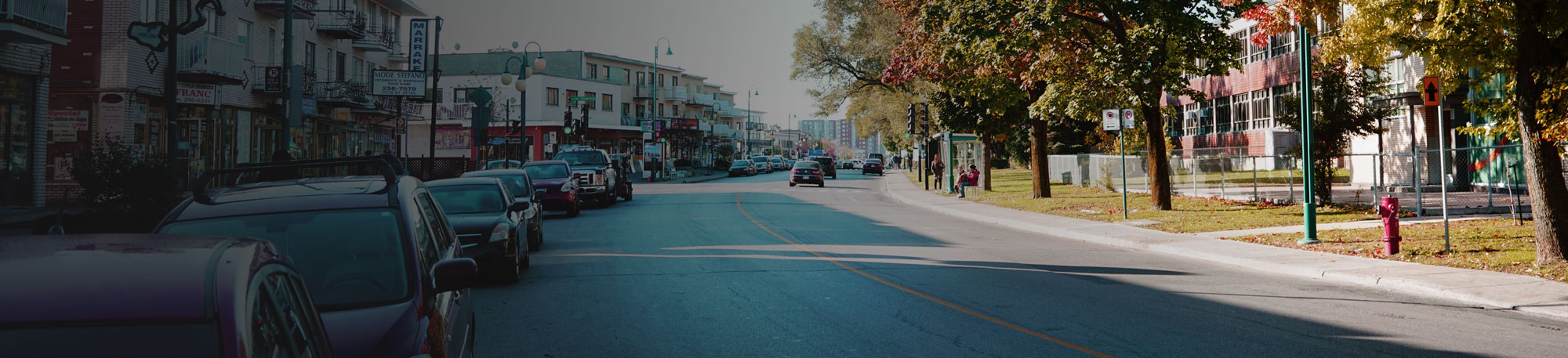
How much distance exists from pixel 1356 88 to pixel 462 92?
6481cm

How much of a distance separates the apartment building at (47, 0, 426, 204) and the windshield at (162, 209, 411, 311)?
538 inches

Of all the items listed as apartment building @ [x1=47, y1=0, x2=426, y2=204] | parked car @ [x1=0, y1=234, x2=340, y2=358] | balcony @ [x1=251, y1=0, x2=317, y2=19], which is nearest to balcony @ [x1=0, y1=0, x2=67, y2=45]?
apartment building @ [x1=47, y1=0, x2=426, y2=204]

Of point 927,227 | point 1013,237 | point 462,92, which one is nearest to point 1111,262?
point 1013,237

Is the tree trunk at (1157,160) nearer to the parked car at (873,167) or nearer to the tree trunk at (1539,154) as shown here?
the tree trunk at (1539,154)

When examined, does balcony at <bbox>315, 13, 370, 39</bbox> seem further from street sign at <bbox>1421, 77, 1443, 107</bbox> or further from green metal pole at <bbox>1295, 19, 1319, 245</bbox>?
street sign at <bbox>1421, 77, 1443, 107</bbox>

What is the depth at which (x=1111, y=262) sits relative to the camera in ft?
45.5

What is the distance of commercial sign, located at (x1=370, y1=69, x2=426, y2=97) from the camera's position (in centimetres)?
3734

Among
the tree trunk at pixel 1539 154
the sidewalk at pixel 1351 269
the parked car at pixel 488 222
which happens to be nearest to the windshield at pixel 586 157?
the sidewalk at pixel 1351 269

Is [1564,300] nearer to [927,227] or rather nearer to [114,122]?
[927,227]

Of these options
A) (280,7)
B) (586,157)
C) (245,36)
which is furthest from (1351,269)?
(245,36)

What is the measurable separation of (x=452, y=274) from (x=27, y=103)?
22.6 meters

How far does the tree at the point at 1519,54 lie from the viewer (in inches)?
479

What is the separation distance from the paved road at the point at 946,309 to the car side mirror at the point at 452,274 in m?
2.57

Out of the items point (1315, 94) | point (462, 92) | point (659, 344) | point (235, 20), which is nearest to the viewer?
point (659, 344)
